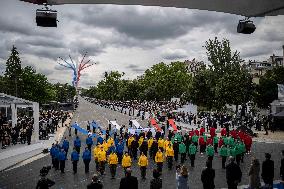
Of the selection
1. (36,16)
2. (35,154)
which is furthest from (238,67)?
(36,16)

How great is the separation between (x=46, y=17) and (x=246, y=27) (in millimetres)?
7406

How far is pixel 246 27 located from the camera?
12.8m

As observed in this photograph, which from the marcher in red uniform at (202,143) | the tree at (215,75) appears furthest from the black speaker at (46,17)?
the tree at (215,75)

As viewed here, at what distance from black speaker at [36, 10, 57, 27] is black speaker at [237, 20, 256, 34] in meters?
6.99

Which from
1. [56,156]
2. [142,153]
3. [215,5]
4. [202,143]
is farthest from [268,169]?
[56,156]

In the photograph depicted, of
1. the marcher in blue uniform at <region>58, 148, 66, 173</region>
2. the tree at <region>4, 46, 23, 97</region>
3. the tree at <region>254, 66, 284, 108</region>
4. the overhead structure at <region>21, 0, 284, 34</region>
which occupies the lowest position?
the marcher in blue uniform at <region>58, 148, 66, 173</region>

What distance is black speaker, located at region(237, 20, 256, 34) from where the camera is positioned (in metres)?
12.8

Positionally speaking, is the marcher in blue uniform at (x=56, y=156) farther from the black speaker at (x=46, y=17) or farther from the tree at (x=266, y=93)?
the tree at (x=266, y=93)

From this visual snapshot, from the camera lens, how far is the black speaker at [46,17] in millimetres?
11062

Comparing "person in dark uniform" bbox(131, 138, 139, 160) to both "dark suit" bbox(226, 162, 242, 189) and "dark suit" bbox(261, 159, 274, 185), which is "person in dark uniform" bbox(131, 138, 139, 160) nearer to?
"dark suit" bbox(226, 162, 242, 189)

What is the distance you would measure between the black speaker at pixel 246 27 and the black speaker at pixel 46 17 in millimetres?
6986

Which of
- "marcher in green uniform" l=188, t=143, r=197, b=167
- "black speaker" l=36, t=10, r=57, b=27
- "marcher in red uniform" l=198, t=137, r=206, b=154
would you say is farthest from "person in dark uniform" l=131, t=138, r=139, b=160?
"black speaker" l=36, t=10, r=57, b=27

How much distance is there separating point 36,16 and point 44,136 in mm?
18824

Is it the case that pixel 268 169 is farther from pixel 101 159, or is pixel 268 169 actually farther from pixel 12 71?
pixel 12 71
